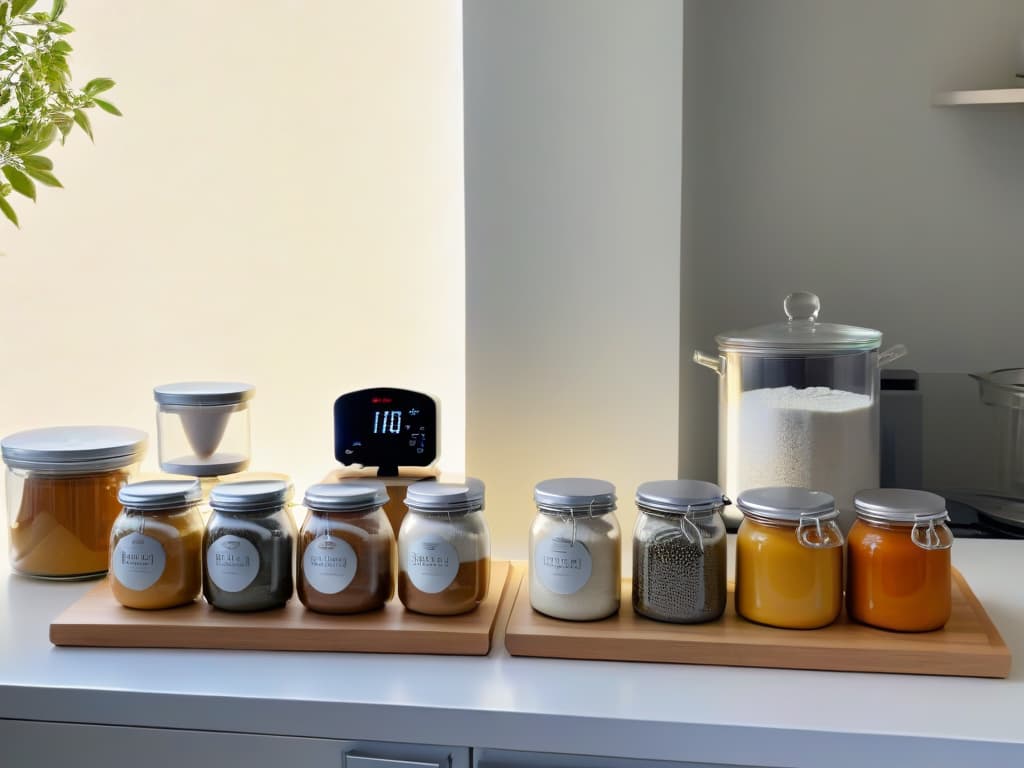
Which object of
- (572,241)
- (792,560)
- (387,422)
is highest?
(572,241)

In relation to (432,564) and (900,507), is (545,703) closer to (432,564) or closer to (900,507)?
(432,564)

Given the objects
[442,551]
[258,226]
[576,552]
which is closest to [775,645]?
[576,552]

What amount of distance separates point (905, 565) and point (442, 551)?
0.44 m

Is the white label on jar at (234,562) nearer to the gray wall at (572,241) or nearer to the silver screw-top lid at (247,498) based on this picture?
the silver screw-top lid at (247,498)

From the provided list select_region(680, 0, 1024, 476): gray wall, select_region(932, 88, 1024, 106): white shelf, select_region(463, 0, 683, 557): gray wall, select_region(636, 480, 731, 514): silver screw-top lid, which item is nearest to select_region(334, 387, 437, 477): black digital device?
select_region(463, 0, 683, 557): gray wall

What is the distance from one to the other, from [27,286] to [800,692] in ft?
4.79

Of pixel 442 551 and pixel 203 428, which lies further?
pixel 203 428

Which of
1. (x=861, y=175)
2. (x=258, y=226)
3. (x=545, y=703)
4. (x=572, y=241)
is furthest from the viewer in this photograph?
(x=258, y=226)

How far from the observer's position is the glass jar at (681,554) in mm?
1031

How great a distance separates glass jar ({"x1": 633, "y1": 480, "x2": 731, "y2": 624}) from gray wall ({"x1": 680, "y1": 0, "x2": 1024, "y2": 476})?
0.56m

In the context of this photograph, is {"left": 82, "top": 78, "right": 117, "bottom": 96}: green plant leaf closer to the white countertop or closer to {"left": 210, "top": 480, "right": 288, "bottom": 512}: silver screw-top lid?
{"left": 210, "top": 480, "right": 288, "bottom": 512}: silver screw-top lid

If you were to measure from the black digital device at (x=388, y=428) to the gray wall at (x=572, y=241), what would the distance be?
12cm

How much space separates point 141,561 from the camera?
1103 mm

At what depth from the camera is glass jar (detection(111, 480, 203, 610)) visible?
110 centimetres
